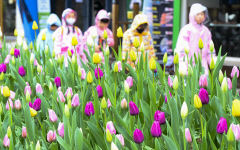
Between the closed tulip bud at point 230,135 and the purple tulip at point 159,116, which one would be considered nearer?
the closed tulip bud at point 230,135

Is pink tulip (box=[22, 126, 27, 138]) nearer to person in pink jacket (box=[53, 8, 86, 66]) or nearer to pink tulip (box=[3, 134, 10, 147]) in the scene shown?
pink tulip (box=[3, 134, 10, 147])

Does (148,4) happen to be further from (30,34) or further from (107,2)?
(107,2)

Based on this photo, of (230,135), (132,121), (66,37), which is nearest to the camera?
(230,135)

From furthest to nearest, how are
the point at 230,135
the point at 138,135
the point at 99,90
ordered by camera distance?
the point at 99,90 < the point at 138,135 < the point at 230,135

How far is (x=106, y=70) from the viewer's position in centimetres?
249

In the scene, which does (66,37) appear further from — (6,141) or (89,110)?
(6,141)

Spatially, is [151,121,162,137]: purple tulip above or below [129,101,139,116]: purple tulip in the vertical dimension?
below

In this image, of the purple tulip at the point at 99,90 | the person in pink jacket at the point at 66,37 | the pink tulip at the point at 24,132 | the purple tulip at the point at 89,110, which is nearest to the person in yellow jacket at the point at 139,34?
the person in pink jacket at the point at 66,37

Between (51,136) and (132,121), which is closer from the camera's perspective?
(51,136)

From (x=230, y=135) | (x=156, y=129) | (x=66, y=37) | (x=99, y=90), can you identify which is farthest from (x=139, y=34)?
(x=230, y=135)

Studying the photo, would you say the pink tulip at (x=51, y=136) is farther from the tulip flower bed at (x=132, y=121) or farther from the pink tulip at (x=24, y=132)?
the pink tulip at (x=24, y=132)

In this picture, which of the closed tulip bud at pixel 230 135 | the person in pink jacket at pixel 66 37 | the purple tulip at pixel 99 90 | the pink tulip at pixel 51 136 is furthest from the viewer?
the person in pink jacket at pixel 66 37

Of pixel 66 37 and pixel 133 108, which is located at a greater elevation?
pixel 133 108

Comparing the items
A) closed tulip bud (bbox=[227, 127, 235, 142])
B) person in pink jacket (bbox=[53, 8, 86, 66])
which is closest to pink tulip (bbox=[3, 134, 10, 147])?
closed tulip bud (bbox=[227, 127, 235, 142])
